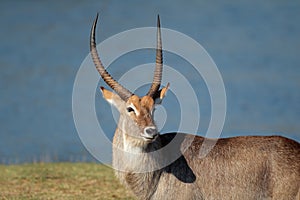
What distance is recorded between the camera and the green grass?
1336cm

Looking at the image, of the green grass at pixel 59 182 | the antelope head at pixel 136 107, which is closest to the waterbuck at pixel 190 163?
the antelope head at pixel 136 107

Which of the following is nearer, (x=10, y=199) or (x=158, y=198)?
(x=158, y=198)

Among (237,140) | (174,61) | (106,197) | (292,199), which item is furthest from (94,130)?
(174,61)

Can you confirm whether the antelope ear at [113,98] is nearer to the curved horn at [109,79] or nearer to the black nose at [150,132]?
the curved horn at [109,79]

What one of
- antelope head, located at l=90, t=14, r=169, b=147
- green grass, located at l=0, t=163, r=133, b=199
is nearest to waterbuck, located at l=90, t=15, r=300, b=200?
antelope head, located at l=90, t=14, r=169, b=147

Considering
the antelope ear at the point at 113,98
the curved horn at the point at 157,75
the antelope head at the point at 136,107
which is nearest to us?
the antelope head at the point at 136,107

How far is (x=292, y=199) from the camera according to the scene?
32.4 ft

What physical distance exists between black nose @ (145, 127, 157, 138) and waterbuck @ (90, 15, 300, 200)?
0.06 metres

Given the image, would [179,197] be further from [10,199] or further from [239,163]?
[10,199]

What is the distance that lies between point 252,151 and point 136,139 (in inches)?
71.4

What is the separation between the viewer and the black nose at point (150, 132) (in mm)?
9755

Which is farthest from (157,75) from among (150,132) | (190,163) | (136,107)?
(190,163)

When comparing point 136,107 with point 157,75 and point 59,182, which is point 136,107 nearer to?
point 157,75

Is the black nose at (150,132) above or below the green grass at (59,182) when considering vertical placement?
below
